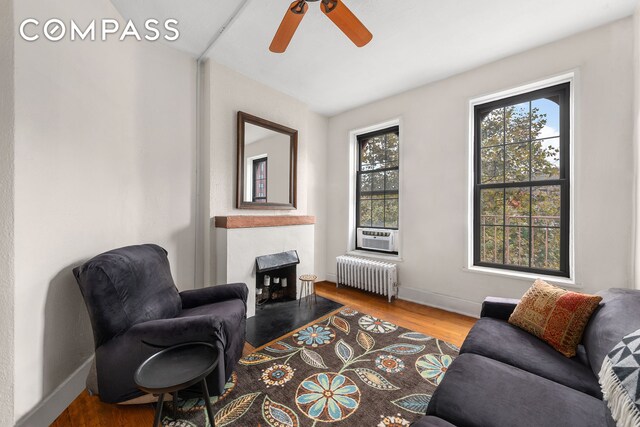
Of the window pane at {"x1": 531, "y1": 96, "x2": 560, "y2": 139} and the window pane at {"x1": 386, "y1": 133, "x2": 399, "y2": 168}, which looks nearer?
the window pane at {"x1": 531, "y1": 96, "x2": 560, "y2": 139}

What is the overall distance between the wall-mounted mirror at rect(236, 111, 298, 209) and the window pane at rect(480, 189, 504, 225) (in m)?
2.38

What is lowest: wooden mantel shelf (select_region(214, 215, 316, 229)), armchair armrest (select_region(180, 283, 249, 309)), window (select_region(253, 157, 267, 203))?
armchair armrest (select_region(180, 283, 249, 309))

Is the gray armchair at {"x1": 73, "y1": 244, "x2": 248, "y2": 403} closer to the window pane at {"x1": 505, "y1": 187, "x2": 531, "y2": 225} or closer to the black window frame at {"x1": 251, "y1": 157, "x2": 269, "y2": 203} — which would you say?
the black window frame at {"x1": 251, "y1": 157, "x2": 269, "y2": 203}

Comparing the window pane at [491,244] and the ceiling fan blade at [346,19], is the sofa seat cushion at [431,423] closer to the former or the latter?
the ceiling fan blade at [346,19]

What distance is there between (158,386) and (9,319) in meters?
0.80

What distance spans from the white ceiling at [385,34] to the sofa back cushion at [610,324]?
2194 millimetres

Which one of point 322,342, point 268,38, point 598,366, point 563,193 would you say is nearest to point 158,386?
point 322,342

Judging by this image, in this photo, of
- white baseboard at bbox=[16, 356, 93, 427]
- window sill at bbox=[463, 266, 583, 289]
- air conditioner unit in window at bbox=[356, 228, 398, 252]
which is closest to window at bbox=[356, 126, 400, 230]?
air conditioner unit in window at bbox=[356, 228, 398, 252]

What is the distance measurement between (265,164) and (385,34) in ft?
6.22

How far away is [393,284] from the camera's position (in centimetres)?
335

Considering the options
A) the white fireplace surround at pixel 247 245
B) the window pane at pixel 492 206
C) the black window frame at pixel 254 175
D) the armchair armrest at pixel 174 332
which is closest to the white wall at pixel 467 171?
the window pane at pixel 492 206

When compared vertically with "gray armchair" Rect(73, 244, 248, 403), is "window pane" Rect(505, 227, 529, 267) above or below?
above

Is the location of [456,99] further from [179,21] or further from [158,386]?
[158,386]

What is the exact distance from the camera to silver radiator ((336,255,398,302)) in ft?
10.9
